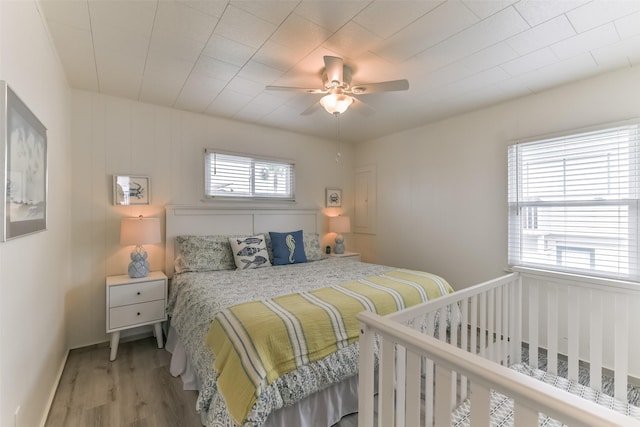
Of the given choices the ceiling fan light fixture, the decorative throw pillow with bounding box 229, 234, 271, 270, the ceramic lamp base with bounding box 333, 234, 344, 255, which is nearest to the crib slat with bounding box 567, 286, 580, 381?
the ceiling fan light fixture

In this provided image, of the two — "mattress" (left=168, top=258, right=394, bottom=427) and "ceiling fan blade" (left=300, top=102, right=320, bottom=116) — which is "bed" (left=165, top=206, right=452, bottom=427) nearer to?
"mattress" (left=168, top=258, right=394, bottom=427)

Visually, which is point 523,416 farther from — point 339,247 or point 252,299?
point 339,247

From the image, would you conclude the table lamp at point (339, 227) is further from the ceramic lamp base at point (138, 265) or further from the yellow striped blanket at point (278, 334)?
the ceramic lamp base at point (138, 265)

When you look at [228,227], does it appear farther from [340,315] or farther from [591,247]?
[591,247]

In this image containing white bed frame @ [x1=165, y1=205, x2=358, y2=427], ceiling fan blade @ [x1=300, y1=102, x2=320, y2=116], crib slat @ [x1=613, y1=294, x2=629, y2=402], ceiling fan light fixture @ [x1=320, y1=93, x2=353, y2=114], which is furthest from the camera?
ceiling fan blade @ [x1=300, y1=102, x2=320, y2=116]

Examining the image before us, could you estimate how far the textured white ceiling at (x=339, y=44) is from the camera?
167cm

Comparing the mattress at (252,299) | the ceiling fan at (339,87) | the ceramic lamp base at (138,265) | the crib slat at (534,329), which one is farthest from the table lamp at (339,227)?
the crib slat at (534,329)

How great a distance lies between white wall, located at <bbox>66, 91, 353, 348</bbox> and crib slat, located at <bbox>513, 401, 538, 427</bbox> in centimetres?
334

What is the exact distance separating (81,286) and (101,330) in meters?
0.49

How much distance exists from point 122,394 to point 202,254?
4.29 ft

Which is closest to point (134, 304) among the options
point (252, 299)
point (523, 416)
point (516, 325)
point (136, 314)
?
point (136, 314)

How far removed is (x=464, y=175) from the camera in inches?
133

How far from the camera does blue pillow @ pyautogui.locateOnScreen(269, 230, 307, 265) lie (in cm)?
337

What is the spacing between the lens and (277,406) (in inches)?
57.7
